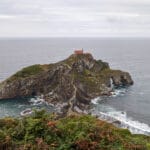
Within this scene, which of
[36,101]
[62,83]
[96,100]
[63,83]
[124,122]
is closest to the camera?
[124,122]

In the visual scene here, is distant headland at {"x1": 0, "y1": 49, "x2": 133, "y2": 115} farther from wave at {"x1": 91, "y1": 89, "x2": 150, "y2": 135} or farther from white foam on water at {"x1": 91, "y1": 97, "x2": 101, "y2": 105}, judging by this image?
wave at {"x1": 91, "y1": 89, "x2": 150, "y2": 135}

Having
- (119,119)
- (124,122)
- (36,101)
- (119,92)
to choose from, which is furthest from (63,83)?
(124,122)

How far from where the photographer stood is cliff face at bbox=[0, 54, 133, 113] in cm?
9756

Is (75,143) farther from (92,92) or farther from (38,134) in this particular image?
(92,92)

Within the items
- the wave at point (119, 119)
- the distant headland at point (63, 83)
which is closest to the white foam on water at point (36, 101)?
the distant headland at point (63, 83)

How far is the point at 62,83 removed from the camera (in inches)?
4028

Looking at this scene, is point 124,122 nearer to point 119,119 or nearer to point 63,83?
point 119,119

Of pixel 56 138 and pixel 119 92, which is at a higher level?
pixel 56 138

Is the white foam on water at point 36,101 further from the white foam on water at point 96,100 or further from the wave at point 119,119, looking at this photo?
the wave at point 119,119

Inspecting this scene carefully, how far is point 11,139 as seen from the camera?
2761 cm

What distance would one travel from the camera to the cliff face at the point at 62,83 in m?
97.6

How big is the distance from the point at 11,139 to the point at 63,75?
253 ft

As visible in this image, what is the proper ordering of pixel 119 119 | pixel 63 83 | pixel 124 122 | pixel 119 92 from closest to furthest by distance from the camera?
pixel 124 122
pixel 119 119
pixel 63 83
pixel 119 92

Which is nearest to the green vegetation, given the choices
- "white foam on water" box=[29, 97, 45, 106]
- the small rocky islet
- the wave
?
the small rocky islet
